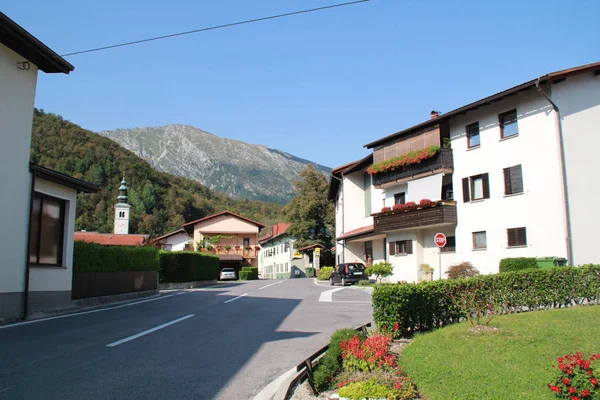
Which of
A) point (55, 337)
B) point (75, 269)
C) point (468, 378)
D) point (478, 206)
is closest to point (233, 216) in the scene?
point (478, 206)

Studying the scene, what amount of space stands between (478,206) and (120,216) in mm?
71260

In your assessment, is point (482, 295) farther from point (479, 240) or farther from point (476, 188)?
point (476, 188)

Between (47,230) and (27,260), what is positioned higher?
(47,230)

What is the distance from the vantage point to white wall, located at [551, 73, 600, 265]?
67.6 ft

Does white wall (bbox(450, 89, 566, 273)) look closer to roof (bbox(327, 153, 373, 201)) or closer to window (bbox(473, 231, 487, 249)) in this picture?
window (bbox(473, 231, 487, 249))

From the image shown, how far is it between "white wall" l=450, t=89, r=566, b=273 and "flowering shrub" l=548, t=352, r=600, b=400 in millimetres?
18389

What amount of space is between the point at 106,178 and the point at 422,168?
3219 inches

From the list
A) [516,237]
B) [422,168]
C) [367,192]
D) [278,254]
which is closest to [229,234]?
[278,254]

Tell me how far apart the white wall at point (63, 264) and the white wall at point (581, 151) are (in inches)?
771

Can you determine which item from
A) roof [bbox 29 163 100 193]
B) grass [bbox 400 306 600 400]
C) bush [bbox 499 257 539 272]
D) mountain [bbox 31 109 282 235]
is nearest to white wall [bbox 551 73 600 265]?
bush [bbox 499 257 539 272]

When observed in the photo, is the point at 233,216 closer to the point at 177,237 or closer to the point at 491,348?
the point at 177,237

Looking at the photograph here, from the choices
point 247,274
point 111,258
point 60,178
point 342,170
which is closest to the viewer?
point 60,178

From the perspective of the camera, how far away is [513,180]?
2420cm

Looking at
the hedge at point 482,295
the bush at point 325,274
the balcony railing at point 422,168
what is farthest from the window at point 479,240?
the bush at point 325,274
